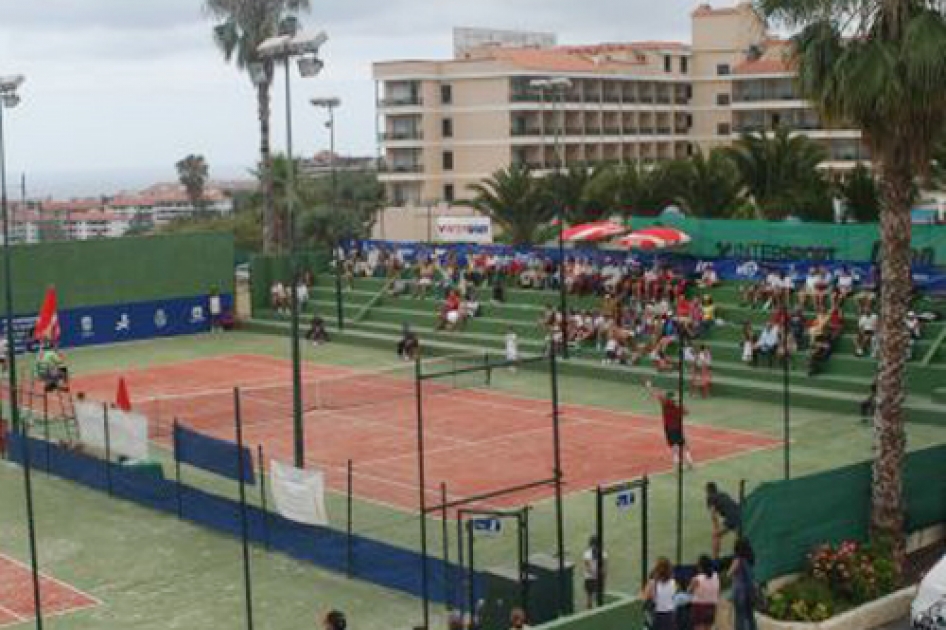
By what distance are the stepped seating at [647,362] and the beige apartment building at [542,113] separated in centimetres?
4009

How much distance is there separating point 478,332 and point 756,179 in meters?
14.5

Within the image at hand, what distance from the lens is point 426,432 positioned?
1246 inches

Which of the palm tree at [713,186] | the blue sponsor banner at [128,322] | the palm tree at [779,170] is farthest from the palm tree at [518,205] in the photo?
the blue sponsor banner at [128,322]

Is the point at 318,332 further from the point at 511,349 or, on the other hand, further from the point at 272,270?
the point at 511,349

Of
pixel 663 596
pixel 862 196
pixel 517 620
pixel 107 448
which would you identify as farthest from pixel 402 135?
pixel 517 620

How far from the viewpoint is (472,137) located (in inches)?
3703

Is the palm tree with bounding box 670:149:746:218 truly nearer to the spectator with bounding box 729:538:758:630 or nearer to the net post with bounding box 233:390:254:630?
the net post with bounding box 233:390:254:630

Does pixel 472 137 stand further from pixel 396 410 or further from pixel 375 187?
pixel 396 410

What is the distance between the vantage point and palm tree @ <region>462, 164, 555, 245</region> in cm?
6088

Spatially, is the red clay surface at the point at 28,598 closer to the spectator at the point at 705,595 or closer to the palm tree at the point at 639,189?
the spectator at the point at 705,595

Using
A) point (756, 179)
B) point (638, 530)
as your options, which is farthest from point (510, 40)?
point (638, 530)

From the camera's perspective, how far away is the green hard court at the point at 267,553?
762 inches

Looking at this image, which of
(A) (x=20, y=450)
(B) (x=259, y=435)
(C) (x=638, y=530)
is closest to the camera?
(C) (x=638, y=530)

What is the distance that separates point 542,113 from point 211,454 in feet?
233
